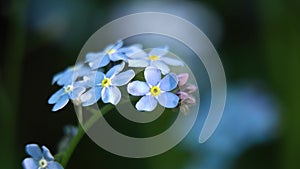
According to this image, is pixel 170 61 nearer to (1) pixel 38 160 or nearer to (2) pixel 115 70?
(2) pixel 115 70

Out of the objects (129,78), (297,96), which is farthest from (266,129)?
(129,78)

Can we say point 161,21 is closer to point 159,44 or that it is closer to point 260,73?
point 159,44

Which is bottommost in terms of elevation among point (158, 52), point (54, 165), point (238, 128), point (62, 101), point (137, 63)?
point (54, 165)

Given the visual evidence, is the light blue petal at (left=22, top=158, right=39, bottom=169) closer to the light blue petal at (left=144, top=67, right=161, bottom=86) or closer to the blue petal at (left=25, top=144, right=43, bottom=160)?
the blue petal at (left=25, top=144, right=43, bottom=160)

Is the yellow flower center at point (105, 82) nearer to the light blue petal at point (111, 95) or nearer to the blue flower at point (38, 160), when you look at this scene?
the light blue petal at point (111, 95)

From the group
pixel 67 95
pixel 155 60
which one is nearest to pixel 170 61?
pixel 155 60

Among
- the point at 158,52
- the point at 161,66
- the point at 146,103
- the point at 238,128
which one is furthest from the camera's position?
the point at 238,128
